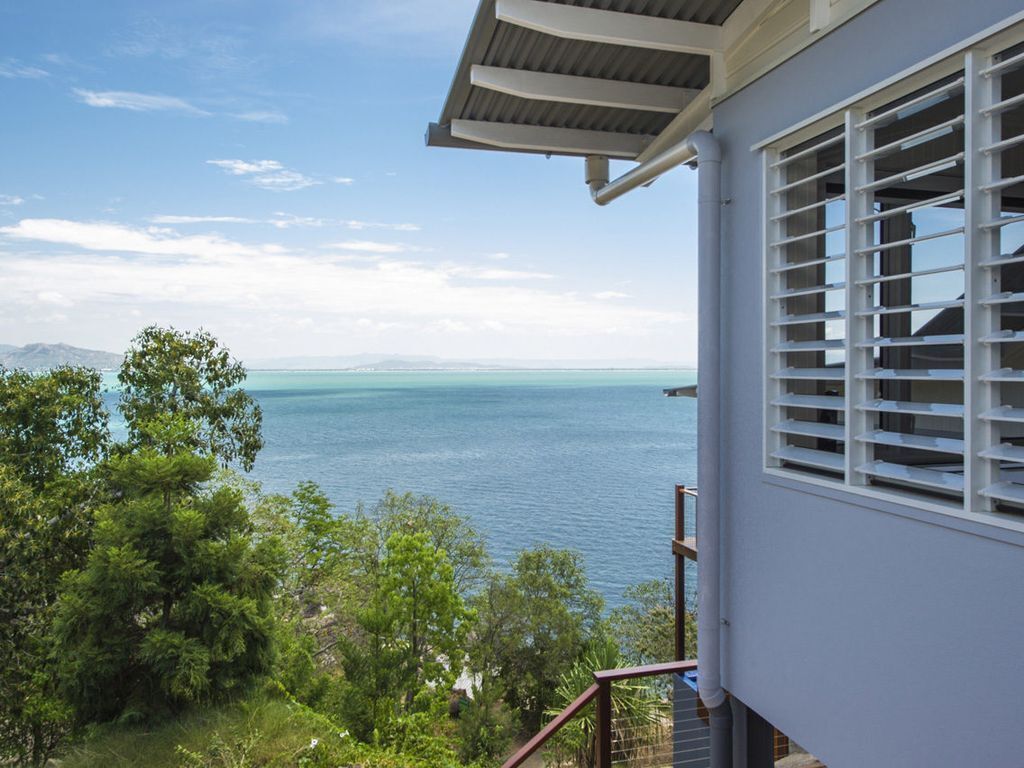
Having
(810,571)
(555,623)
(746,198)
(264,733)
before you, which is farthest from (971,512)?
(555,623)

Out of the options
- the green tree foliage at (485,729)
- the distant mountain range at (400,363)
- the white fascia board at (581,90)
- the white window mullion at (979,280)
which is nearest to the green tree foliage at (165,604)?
the white fascia board at (581,90)

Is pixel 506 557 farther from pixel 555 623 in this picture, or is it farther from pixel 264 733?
pixel 264 733

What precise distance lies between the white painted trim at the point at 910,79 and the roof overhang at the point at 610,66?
0.97 feet

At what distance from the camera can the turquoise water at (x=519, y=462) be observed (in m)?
34.7

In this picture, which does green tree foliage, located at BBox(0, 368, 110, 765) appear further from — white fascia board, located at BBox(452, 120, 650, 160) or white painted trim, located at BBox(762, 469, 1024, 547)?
white painted trim, located at BBox(762, 469, 1024, 547)

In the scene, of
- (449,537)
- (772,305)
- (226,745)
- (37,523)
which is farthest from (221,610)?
(449,537)

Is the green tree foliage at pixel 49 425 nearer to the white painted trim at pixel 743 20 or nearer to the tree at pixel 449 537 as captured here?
the tree at pixel 449 537

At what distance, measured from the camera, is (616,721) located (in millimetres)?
11648

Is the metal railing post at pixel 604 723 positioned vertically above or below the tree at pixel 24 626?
above

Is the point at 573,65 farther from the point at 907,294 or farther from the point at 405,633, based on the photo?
the point at 405,633

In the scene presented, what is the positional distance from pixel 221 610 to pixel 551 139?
5.70 meters

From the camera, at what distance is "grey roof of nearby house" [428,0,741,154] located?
3.25m

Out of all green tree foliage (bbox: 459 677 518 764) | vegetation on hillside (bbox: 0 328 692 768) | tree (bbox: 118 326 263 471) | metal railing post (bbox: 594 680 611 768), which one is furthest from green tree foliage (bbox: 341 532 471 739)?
metal railing post (bbox: 594 680 611 768)

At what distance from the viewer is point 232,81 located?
202ft
